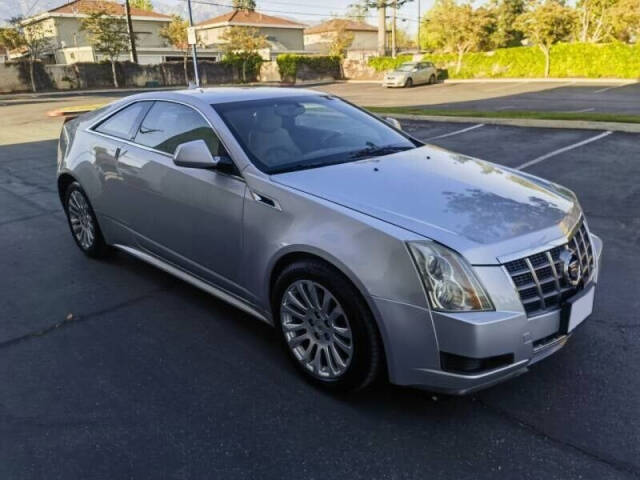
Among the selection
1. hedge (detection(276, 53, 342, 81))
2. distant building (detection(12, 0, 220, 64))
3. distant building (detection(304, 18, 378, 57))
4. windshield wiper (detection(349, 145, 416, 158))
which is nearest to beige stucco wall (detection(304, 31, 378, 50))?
distant building (detection(304, 18, 378, 57))

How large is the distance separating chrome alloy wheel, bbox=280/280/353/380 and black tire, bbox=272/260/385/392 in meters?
0.03

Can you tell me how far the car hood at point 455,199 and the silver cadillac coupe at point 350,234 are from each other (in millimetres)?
11

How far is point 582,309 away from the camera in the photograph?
2.76m

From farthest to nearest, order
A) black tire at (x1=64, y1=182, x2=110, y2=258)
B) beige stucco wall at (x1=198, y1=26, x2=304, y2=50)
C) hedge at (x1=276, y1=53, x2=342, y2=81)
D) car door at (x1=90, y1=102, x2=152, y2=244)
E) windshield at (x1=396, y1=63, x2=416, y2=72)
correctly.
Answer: beige stucco wall at (x1=198, y1=26, x2=304, y2=50), hedge at (x1=276, y1=53, x2=342, y2=81), windshield at (x1=396, y1=63, x2=416, y2=72), black tire at (x1=64, y1=182, x2=110, y2=258), car door at (x1=90, y1=102, x2=152, y2=244)

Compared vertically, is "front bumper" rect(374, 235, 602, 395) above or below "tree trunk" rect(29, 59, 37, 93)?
below

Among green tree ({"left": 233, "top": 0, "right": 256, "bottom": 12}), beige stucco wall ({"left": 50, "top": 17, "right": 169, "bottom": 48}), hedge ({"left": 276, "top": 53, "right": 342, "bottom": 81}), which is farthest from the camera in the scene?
green tree ({"left": 233, "top": 0, "right": 256, "bottom": 12})

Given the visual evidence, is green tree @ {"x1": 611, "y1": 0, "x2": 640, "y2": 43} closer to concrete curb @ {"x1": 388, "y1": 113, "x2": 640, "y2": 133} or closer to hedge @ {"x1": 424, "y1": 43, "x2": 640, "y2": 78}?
hedge @ {"x1": 424, "y1": 43, "x2": 640, "y2": 78}

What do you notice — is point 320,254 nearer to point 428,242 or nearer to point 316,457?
point 428,242

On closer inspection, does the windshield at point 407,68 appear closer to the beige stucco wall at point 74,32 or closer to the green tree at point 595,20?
the green tree at point 595,20

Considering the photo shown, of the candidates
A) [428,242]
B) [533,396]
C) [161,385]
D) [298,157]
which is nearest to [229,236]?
[298,157]

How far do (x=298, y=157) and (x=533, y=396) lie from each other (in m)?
1.94

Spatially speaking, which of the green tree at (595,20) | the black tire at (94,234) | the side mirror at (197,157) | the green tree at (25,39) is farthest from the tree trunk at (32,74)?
the side mirror at (197,157)

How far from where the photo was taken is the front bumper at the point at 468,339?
241cm

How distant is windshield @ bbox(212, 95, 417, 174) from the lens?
345cm
